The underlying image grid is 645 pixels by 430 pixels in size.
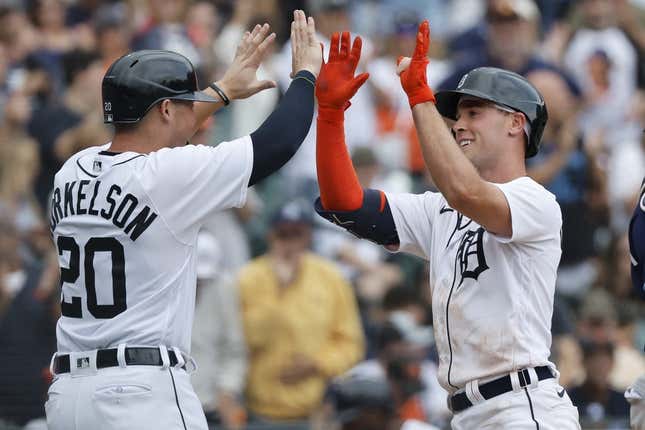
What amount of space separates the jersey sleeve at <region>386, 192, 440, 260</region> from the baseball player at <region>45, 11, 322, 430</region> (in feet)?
1.98

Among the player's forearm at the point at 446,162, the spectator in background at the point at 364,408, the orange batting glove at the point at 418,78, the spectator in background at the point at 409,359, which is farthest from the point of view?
the spectator in background at the point at 409,359

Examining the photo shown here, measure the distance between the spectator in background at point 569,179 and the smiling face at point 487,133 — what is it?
471cm

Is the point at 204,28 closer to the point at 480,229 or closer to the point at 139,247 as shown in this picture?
the point at 480,229

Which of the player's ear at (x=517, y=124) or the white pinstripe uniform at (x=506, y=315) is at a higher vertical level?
the player's ear at (x=517, y=124)

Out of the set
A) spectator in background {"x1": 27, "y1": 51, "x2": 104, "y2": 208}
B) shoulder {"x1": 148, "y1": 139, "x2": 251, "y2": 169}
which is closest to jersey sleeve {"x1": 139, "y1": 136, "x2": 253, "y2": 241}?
shoulder {"x1": 148, "y1": 139, "x2": 251, "y2": 169}

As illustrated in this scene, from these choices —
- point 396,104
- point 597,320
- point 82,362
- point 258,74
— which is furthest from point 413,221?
point 396,104

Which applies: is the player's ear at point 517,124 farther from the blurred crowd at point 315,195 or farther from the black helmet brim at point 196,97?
the blurred crowd at point 315,195

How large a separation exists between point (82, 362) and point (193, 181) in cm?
76

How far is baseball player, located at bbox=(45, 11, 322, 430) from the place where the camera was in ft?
15.3

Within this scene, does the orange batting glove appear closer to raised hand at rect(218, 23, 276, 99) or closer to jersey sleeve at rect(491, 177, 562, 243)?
jersey sleeve at rect(491, 177, 562, 243)

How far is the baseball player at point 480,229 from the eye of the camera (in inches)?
185

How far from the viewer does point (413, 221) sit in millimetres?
5262

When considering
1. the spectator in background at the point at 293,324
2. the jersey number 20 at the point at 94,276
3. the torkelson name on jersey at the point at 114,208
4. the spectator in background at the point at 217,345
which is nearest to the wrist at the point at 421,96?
the torkelson name on jersey at the point at 114,208

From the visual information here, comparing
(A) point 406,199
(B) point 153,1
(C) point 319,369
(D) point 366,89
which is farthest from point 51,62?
(A) point 406,199
